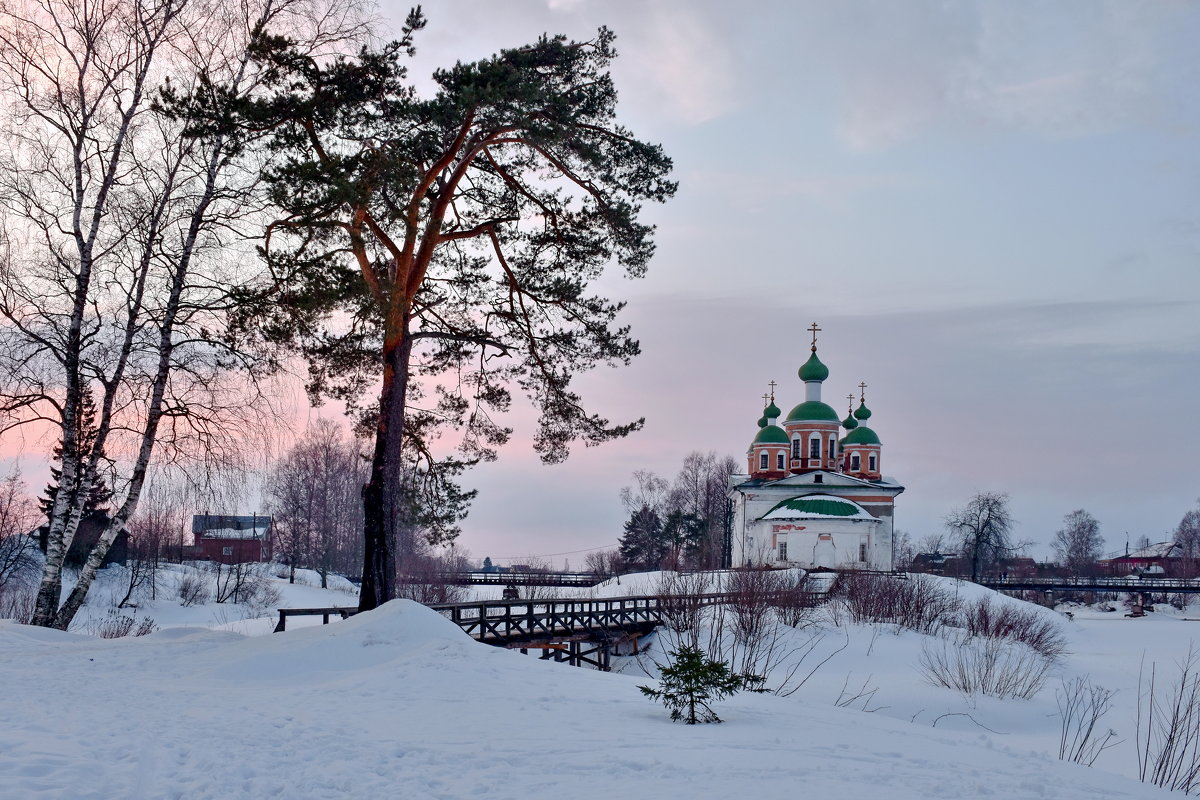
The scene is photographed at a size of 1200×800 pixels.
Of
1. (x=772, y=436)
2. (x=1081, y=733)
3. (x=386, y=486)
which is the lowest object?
(x=1081, y=733)

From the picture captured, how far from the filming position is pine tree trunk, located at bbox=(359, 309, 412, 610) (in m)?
14.5

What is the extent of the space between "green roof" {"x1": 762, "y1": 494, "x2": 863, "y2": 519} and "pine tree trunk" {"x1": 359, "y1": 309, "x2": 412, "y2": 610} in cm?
3473

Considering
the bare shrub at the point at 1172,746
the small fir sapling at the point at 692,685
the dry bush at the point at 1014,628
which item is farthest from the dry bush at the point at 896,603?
the small fir sapling at the point at 692,685

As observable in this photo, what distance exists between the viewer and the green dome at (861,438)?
185 feet

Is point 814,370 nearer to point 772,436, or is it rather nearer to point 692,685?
point 772,436

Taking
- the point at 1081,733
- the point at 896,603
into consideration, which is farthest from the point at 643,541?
the point at 1081,733

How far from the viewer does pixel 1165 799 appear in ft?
21.4

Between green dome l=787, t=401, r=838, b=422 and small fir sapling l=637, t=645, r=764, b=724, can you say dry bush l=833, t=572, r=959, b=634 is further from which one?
green dome l=787, t=401, r=838, b=422

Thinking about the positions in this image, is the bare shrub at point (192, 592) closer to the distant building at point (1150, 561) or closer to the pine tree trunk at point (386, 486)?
the pine tree trunk at point (386, 486)

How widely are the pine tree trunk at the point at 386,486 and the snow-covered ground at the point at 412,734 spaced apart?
2.26 metres

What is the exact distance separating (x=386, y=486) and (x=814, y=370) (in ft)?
142

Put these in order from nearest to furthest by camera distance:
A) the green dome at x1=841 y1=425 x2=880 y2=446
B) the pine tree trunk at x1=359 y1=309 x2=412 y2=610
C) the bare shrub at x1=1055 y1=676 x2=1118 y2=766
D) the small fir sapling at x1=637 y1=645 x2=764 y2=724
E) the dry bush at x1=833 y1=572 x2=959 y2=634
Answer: the small fir sapling at x1=637 y1=645 x2=764 y2=724 < the bare shrub at x1=1055 y1=676 x2=1118 y2=766 < the pine tree trunk at x1=359 y1=309 x2=412 y2=610 < the dry bush at x1=833 y1=572 x2=959 y2=634 < the green dome at x1=841 y1=425 x2=880 y2=446

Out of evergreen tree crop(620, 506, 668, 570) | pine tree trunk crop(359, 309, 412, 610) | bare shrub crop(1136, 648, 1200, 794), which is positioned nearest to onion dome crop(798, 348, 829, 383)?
evergreen tree crop(620, 506, 668, 570)

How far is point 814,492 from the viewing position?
50719 millimetres
